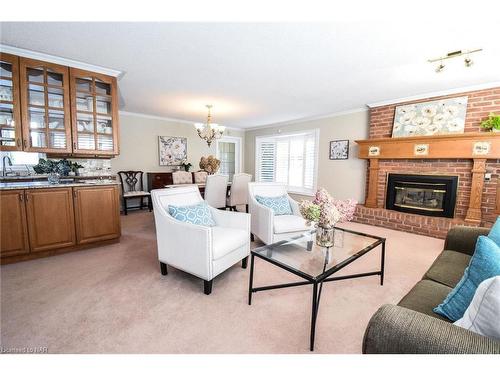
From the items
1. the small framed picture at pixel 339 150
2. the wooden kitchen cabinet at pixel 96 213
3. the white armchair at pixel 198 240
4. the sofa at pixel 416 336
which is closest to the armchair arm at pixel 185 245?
the white armchair at pixel 198 240

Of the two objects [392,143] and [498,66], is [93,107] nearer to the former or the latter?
[392,143]

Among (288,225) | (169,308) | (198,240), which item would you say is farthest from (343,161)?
(169,308)

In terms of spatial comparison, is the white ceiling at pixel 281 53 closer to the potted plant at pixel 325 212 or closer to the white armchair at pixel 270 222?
the potted plant at pixel 325 212

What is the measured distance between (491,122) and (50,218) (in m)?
5.61

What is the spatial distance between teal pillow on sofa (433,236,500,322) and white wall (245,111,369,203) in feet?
12.5

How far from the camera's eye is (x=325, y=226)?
1.92 meters

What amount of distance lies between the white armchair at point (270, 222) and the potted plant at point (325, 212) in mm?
626

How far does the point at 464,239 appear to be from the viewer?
1830 millimetres

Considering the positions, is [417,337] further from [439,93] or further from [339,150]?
[339,150]

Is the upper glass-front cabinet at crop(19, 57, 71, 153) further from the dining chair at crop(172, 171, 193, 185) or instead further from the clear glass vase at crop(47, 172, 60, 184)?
the dining chair at crop(172, 171, 193, 185)

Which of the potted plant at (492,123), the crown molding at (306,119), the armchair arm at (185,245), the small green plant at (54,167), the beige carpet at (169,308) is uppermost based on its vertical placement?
the crown molding at (306,119)

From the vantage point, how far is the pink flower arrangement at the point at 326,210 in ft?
6.09

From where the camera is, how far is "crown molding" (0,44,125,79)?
2351 millimetres
